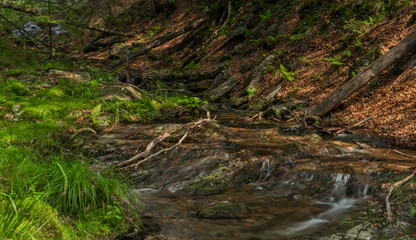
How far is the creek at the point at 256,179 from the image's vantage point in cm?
363

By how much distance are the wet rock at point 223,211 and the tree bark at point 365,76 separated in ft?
16.6

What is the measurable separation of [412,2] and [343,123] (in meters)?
4.81

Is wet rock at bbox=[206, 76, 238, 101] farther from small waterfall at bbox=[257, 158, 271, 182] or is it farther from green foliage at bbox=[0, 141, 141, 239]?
green foliage at bbox=[0, 141, 141, 239]

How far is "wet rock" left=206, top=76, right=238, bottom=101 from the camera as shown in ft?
40.6

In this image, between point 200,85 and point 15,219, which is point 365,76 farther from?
point 15,219

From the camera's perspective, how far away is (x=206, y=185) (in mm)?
4805

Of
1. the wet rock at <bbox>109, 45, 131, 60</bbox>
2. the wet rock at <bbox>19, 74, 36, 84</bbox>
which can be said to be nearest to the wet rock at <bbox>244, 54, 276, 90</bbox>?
the wet rock at <bbox>19, 74, 36, 84</bbox>

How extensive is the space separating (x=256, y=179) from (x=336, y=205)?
137cm

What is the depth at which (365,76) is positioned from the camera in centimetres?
783

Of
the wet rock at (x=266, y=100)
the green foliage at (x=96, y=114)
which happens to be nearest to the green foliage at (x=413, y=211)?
the green foliage at (x=96, y=114)

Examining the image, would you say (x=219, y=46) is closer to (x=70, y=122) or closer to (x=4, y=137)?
(x=70, y=122)

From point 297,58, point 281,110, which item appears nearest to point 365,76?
point 281,110

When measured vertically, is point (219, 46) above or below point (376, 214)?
above

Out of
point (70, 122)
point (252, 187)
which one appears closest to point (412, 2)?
point (252, 187)
